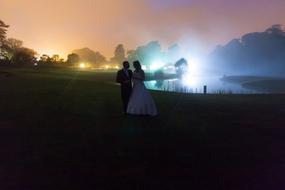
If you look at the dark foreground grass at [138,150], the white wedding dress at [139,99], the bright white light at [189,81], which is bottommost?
the dark foreground grass at [138,150]

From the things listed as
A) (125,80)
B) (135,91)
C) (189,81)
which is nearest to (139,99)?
(135,91)

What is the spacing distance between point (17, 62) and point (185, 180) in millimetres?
75952

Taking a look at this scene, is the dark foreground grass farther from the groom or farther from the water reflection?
the water reflection

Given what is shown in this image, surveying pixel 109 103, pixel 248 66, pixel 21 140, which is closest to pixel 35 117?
pixel 21 140

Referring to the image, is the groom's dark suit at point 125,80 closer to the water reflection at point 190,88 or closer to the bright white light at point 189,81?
the water reflection at point 190,88

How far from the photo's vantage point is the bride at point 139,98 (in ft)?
59.2

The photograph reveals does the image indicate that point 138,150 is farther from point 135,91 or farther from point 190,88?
point 190,88

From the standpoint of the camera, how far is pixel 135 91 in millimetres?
18094

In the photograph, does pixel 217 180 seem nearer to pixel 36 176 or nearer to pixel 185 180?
pixel 185 180

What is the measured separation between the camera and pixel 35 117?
59.4 feet

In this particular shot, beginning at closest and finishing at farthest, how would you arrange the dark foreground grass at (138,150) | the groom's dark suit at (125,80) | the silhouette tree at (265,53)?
the dark foreground grass at (138,150), the groom's dark suit at (125,80), the silhouette tree at (265,53)

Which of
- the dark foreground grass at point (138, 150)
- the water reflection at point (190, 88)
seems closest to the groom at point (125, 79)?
the dark foreground grass at point (138, 150)

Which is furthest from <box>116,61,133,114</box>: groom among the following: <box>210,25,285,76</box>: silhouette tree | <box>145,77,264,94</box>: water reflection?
<box>210,25,285,76</box>: silhouette tree

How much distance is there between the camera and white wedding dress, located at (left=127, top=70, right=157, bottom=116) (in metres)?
18.0
